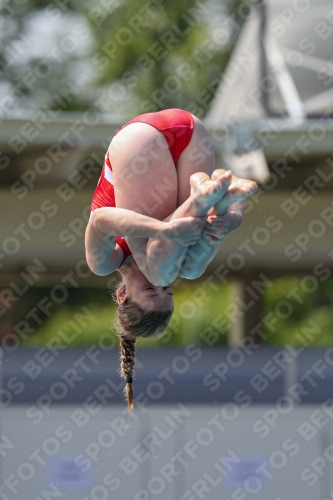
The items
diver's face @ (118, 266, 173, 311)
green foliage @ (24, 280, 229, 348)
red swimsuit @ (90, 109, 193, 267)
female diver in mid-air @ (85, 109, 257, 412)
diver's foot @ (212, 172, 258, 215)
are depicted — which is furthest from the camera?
green foliage @ (24, 280, 229, 348)

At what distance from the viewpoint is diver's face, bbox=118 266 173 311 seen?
4.27 metres

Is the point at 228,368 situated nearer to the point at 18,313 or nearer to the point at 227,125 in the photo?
the point at 227,125

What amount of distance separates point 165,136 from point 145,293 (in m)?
0.78

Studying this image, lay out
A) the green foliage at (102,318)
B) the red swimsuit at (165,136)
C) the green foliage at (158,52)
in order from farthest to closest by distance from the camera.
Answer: the green foliage at (102,318)
the green foliage at (158,52)
the red swimsuit at (165,136)

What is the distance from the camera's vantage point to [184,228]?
3738 mm

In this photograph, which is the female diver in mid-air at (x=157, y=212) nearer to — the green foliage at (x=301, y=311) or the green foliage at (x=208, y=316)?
the green foliage at (x=208, y=316)

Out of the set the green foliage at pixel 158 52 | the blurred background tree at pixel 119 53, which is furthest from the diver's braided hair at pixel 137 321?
the green foliage at pixel 158 52

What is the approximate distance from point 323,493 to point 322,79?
14.6 feet

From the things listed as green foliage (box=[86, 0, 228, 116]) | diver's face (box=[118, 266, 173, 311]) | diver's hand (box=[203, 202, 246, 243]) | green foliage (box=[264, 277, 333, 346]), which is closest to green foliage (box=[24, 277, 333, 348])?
green foliage (box=[264, 277, 333, 346])

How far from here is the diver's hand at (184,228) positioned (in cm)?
373

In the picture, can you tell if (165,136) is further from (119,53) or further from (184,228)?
(119,53)

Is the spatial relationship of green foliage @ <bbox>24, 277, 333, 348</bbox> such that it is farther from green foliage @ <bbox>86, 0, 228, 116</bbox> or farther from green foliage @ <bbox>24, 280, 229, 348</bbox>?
green foliage @ <bbox>86, 0, 228, 116</bbox>

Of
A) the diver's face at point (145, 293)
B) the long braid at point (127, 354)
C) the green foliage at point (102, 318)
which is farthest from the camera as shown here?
the green foliage at point (102, 318)

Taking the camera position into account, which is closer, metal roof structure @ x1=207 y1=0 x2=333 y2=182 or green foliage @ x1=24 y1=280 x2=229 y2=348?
metal roof structure @ x1=207 y1=0 x2=333 y2=182
